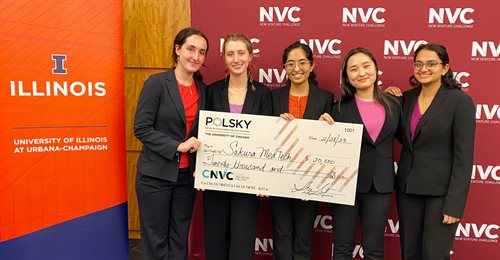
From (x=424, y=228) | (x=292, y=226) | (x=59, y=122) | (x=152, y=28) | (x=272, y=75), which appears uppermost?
(x=152, y=28)

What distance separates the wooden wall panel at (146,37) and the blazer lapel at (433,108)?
5.84ft

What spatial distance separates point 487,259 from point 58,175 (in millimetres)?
3005

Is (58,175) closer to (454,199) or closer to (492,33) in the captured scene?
(454,199)

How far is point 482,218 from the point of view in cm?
273

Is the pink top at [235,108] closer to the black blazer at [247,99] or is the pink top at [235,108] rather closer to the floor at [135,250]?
the black blazer at [247,99]

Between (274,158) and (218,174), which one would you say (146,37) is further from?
(274,158)

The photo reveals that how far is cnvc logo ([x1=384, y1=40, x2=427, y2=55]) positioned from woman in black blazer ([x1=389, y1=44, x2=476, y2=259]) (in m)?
0.61

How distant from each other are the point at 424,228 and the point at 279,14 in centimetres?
168

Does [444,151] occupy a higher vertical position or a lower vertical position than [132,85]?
lower

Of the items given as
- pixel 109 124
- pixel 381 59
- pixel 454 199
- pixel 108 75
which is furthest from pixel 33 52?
pixel 454 199

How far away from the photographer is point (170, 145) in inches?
83.4

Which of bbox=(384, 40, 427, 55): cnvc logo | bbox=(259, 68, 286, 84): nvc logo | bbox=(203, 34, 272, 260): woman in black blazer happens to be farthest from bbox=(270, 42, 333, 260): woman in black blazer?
bbox=(384, 40, 427, 55): cnvc logo

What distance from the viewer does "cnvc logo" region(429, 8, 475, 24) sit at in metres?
2.59

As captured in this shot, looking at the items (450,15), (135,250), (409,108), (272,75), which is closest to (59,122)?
(135,250)
